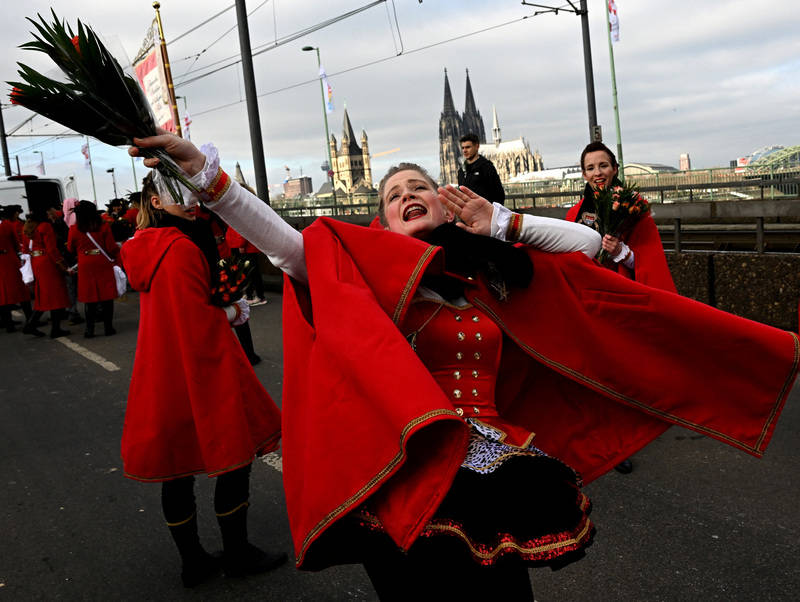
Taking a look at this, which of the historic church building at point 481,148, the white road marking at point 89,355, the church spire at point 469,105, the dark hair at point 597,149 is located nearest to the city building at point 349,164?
the historic church building at point 481,148

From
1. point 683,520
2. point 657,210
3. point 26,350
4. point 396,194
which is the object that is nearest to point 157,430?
point 396,194

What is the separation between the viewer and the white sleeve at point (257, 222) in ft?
6.98

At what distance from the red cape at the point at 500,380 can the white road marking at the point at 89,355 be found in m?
7.06

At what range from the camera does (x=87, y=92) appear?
80.7 inches

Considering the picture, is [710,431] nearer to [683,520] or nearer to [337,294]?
[337,294]

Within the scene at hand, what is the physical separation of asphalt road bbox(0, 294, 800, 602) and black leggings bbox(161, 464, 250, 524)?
1.30ft

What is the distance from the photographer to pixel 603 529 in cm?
375

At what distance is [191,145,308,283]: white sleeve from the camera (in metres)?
2.13

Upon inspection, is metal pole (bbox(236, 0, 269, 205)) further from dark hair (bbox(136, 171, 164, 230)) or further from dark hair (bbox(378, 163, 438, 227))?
dark hair (bbox(378, 163, 438, 227))

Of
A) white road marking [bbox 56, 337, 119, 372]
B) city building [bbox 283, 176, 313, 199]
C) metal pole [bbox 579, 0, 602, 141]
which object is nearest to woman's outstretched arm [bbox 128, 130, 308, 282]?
white road marking [bbox 56, 337, 119, 372]

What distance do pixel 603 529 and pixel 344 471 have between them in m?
2.46

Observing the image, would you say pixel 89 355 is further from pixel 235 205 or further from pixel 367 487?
pixel 367 487

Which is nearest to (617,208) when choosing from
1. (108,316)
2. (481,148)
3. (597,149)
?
(597,149)

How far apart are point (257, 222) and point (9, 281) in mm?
12127
